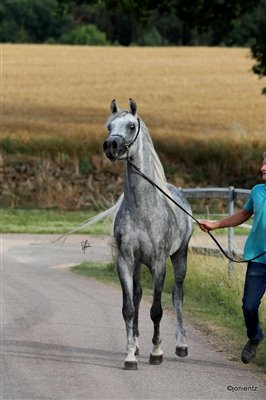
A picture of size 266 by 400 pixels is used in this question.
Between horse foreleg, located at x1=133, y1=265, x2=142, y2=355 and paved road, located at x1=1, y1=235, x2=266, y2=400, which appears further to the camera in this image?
horse foreleg, located at x1=133, y1=265, x2=142, y2=355

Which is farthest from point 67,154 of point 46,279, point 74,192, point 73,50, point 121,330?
point 73,50

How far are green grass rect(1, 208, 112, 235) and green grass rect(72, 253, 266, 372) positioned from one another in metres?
9.36

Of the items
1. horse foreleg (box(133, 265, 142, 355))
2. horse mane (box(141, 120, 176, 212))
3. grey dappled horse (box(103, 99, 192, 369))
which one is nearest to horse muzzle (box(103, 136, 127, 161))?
grey dappled horse (box(103, 99, 192, 369))

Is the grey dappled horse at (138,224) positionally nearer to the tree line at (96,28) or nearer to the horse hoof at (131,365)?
the horse hoof at (131,365)

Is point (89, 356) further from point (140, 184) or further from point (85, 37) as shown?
point (85, 37)

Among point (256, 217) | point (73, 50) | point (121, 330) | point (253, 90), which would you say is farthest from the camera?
point (73, 50)

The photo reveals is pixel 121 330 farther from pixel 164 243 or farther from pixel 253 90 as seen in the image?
pixel 253 90

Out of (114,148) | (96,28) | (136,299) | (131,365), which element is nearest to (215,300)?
(136,299)

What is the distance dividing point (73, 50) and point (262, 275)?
227 ft

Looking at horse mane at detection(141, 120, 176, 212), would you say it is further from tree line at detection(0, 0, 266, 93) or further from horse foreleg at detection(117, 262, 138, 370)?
tree line at detection(0, 0, 266, 93)

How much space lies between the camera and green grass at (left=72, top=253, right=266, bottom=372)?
1231cm

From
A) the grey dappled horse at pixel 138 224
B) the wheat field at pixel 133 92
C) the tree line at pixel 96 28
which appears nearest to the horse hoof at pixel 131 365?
the grey dappled horse at pixel 138 224

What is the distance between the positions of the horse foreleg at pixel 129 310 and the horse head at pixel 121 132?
99 cm

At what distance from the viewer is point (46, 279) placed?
739 inches
